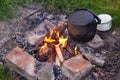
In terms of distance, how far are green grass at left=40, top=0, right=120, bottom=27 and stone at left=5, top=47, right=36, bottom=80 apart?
1119mm

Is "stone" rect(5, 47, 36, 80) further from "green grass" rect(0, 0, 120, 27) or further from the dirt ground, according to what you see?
"green grass" rect(0, 0, 120, 27)

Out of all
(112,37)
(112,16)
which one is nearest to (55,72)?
(112,37)

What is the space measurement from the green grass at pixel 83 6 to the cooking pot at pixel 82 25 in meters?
0.73

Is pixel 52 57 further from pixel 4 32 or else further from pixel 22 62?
pixel 4 32

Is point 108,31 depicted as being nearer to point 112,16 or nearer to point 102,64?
point 112,16

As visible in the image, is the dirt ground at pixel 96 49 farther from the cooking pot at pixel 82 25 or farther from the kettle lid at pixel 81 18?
the kettle lid at pixel 81 18

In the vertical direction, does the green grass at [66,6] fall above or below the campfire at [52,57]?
above

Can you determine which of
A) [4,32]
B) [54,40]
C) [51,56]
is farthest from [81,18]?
[4,32]

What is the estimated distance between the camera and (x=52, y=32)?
4438 millimetres

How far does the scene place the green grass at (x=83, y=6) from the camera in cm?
502

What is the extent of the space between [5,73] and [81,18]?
51.1 inches

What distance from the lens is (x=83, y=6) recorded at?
505 cm

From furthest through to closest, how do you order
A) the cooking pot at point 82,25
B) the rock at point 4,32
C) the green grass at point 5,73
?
the rock at point 4,32 → the green grass at point 5,73 → the cooking pot at point 82,25

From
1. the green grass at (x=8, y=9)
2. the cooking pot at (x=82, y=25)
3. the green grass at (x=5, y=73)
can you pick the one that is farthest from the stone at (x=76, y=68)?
the green grass at (x=8, y=9)
